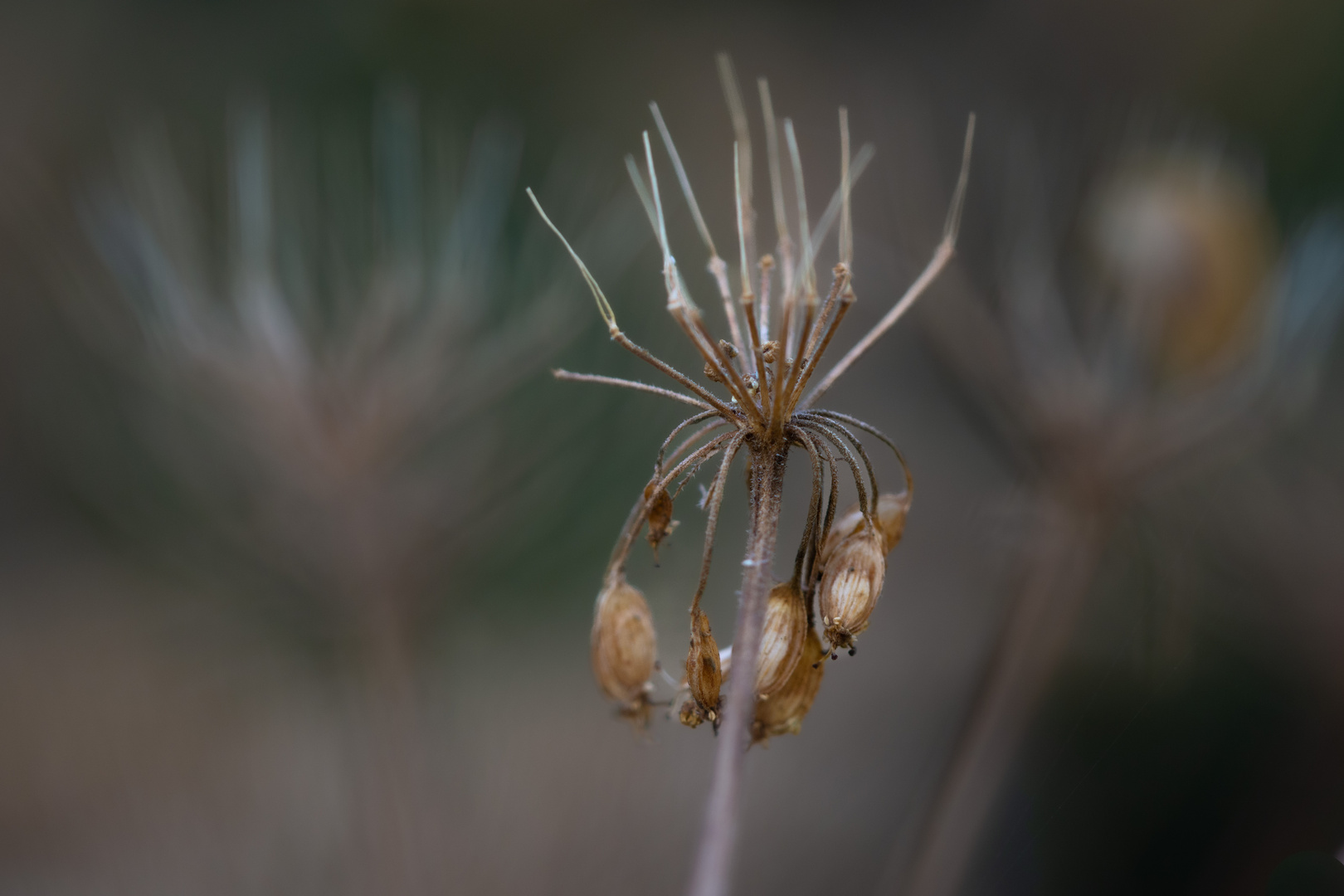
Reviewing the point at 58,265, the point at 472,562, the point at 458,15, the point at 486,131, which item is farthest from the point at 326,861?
the point at 458,15

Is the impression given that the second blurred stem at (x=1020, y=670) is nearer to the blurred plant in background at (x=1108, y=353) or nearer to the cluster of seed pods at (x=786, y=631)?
the blurred plant in background at (x=1108, y=353)

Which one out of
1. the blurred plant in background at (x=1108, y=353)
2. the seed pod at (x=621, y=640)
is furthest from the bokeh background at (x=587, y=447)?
the seed pod at (x=621, y=640)

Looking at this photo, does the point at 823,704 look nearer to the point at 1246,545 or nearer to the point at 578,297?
the point at 1246,545

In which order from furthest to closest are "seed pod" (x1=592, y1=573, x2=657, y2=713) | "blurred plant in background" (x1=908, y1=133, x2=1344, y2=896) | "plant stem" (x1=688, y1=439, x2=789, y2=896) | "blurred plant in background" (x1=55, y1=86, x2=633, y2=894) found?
1. "blurred plant in background" (x1=55, y1=86, x2=633, y2=894)
2. "blurred plant in background" (x1=908, y1=133, x2=1344, y2=896)
3. "seed pod" (x1=592, y1=573, x2=657, y2=713)
4. "plant stem" (x1=688, y1=439, x2=789, y2=896)

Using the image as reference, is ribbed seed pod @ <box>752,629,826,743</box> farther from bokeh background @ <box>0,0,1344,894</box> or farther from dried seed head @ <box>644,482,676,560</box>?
bokeh background @ <box>0,0,1344,894</box>

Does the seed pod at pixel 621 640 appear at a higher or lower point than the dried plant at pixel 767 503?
lower

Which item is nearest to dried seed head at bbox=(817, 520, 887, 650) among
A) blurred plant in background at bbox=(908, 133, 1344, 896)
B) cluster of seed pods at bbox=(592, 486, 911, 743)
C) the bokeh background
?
cluster of seed pods at bbox=(592, 486, 911, 743)

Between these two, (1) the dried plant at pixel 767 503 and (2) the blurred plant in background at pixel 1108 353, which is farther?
(2) the blurred plant in background at pixel 1108 353
